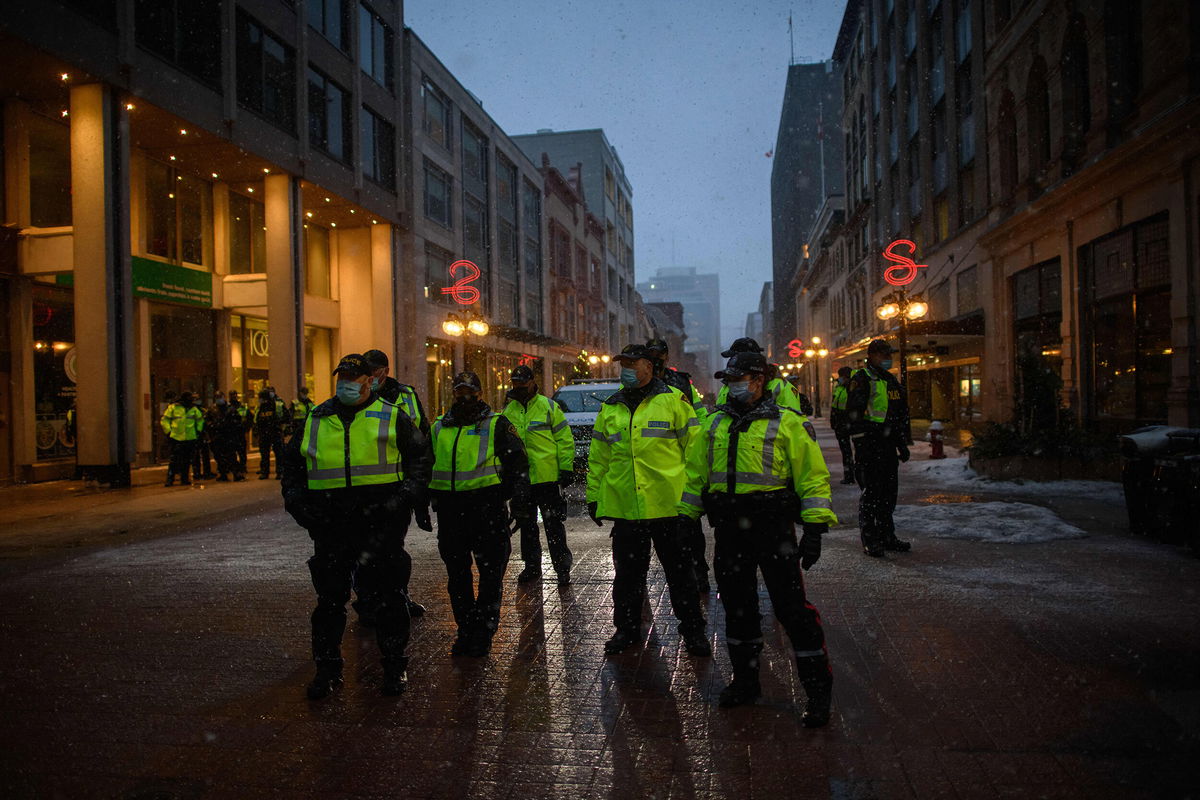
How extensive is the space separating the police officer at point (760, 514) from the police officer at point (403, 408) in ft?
5.75

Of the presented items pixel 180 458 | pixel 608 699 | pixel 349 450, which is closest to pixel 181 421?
pixel 180 458

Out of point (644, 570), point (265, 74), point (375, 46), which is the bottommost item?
point (644, 570)

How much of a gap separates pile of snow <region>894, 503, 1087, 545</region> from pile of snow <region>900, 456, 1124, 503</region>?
5.84 ft

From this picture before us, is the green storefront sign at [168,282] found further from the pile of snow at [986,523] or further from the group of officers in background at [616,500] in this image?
the pile of snow at [986,523]

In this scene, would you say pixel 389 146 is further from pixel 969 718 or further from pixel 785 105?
pixel 785 105

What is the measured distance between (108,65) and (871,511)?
16770mm

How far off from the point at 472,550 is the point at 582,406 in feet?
33.1

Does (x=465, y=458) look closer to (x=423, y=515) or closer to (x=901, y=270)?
(x=423, y=515)

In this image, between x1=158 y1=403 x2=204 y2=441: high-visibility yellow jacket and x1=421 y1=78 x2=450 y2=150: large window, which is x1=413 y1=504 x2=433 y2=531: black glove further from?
x1=421 y1=78 x2=450 y2=150: large window

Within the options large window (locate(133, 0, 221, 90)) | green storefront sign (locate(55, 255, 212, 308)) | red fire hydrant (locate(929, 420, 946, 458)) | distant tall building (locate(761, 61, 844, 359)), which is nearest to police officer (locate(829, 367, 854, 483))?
red fire hydrant (locate(929, 420, 946, 458))

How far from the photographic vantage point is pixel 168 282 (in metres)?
20.4

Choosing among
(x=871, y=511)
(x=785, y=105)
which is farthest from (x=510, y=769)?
(x=785, y=105)

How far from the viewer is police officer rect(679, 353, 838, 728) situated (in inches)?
154

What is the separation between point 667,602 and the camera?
6.28 meters
